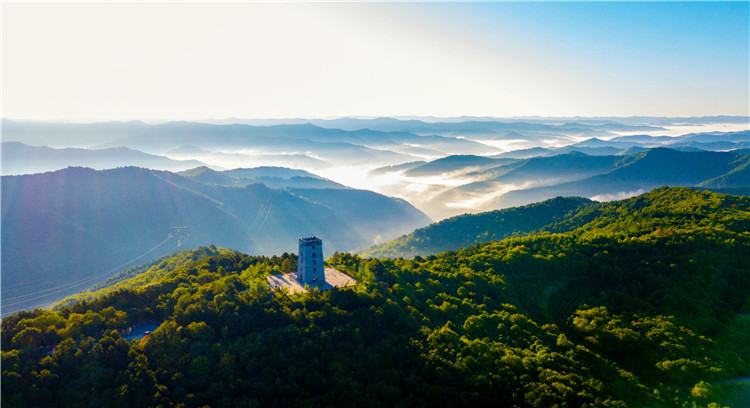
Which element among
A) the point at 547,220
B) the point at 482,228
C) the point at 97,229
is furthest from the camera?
the point at 97,229

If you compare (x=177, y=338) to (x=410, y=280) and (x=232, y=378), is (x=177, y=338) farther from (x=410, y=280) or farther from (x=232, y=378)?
(x=410, y=280)

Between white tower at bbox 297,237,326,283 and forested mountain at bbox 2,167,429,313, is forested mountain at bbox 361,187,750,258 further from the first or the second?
forested mountain at bbox 2,167,429,313

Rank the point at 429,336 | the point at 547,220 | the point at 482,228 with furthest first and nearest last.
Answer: the point at 482,228 < the point at 547,220 < the point at 429,336

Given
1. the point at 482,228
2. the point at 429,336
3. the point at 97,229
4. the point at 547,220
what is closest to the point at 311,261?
the point at 429,336

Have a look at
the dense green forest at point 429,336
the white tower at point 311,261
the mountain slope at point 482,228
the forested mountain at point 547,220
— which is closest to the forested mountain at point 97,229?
the mountain slope at point 482,228

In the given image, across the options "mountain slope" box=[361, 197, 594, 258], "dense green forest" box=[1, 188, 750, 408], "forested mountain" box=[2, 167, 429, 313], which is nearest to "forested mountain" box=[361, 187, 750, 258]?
"mountain slope" box=[361, 197, 594, 258]

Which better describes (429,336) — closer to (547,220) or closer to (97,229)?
(547,220)

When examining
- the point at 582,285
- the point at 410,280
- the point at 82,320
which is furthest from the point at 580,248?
the point at 82,320
